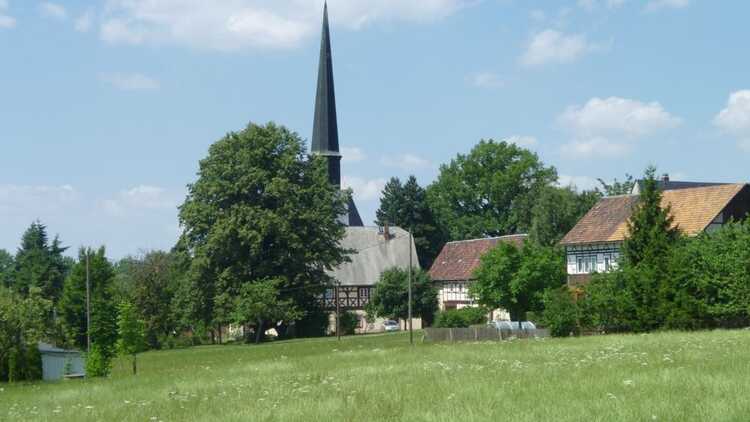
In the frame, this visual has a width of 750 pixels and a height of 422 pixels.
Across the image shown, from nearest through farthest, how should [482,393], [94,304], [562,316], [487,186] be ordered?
[482,393]
[562,316]
[94,304]
[487,186]

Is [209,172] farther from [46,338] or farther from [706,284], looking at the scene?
[706,284]

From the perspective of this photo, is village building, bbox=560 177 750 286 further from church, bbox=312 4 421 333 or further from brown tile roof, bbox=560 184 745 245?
church, bbox=312 4 421 333

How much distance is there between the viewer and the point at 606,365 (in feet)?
73.4

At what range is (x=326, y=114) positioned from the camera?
126188 mm

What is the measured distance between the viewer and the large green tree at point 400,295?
9000 cm

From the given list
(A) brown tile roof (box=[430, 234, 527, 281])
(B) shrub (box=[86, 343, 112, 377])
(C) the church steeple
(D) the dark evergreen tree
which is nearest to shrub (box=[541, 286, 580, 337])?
(D) the dark evergreen tree

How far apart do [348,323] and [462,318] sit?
1882cm

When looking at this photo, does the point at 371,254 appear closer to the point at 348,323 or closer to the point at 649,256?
the point at 348,323

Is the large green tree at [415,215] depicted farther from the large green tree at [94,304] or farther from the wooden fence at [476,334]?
the wooden fence at [476,334]

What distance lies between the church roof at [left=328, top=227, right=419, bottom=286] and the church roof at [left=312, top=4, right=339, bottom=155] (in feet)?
56.7

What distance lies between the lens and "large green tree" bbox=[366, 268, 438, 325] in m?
90.0

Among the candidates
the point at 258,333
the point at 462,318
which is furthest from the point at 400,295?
the point at 462,318

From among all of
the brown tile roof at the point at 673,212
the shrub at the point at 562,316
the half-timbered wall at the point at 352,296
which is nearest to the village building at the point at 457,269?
the half-timbered wall at the point at 352,296

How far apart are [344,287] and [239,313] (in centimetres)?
3094
